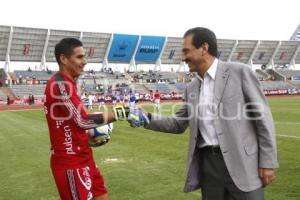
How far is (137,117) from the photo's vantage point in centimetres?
479

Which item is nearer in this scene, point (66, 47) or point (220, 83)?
point (220, 83)

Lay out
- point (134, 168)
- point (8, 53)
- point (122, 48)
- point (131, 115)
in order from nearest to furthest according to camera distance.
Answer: point (131, 115)
point (134, 168)
point (8, 53)
point (122, 48)

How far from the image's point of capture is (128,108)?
4.83m

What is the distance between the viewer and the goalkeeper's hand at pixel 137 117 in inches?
187

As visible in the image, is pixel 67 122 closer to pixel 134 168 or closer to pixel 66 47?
pixel 66 47

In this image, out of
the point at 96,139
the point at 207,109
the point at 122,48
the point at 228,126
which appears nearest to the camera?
the point at 228,126

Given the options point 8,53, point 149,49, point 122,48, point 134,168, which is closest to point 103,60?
point 122,48

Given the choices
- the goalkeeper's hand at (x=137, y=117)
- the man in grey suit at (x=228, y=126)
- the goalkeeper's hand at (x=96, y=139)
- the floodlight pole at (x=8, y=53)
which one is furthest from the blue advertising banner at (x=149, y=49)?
the man in grey suit at (x=228, y=126)

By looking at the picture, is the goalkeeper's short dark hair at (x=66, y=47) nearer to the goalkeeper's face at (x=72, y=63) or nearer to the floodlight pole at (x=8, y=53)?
the goalkeeper's face at (x=72, y=63)

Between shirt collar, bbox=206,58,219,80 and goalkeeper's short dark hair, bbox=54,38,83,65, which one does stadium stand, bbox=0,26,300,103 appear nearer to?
goalkeeper's short dark hair, bbox=54,38,83,65

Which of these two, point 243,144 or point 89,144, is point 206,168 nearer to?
point 243,144

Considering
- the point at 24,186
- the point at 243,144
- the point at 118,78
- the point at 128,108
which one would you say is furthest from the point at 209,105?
the point at 118,78

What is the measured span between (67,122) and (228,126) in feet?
5.38

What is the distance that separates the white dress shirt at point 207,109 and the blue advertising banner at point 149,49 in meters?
67.7
